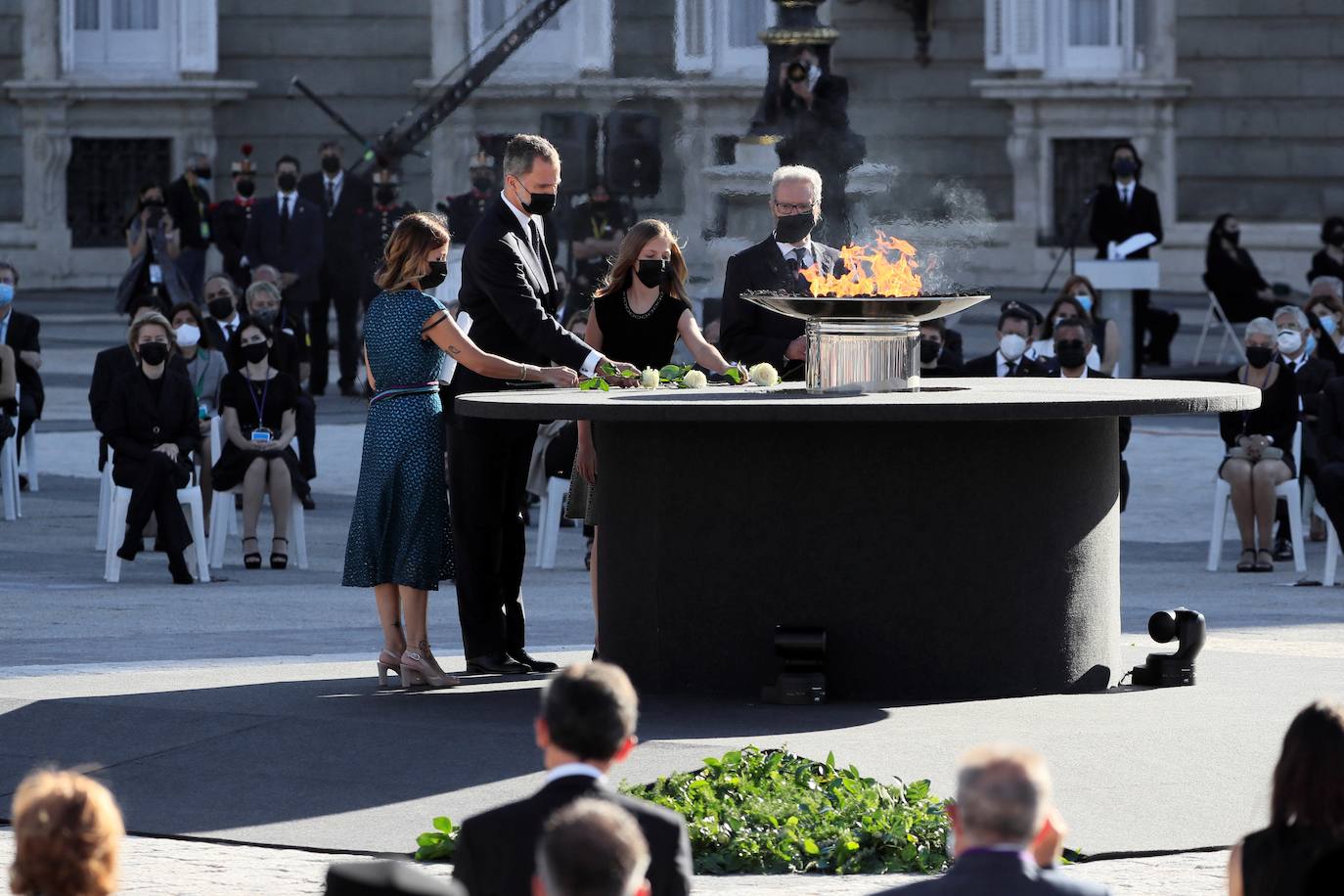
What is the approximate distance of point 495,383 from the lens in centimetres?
999

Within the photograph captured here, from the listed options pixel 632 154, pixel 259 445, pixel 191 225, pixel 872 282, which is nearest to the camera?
pixel 872 282

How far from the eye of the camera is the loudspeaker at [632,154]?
29.7 metres

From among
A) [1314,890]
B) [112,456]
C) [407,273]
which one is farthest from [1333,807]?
[112,456]

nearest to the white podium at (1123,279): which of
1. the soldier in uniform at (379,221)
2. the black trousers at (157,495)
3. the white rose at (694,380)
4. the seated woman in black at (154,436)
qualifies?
the soldier in uniform at (379,221)

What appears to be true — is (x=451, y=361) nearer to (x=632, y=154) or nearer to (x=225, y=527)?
(x=225, y=527)

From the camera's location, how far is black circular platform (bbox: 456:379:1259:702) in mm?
9125

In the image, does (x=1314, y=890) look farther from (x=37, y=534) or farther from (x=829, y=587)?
(x=37, y=534)

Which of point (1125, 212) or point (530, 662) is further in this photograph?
point (1125, 212)

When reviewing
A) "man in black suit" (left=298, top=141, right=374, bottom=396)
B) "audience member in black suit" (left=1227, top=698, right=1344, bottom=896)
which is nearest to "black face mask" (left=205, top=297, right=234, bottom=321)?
"man in black suit" (left=298, top=141, right=374, bottom=396)

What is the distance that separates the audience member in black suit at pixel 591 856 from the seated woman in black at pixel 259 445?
34.9 feet

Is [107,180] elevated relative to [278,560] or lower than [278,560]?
elevated

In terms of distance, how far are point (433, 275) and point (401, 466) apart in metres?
0.68

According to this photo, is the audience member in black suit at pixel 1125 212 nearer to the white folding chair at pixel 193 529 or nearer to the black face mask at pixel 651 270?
the white folding chair at pixel 193 529

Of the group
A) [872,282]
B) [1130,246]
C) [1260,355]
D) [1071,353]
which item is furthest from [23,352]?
[1130,246]
